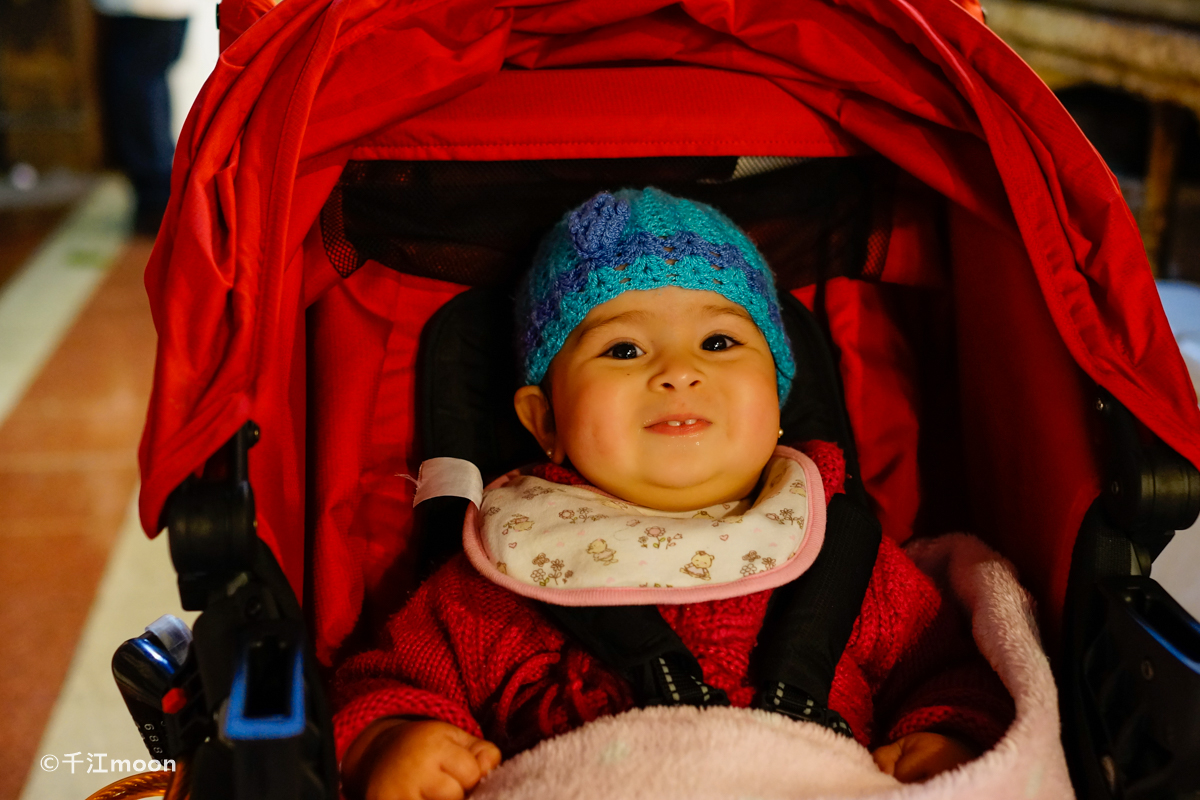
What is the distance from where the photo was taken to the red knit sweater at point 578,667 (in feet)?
2.97

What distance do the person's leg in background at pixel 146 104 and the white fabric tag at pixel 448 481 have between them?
3.12 m

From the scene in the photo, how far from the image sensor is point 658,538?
965 mm

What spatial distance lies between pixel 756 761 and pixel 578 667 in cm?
22

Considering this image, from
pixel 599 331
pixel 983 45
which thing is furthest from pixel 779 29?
pixel 599 331

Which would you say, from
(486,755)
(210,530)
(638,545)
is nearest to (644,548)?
(638,545)

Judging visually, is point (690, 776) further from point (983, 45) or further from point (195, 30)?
point (195, 30)

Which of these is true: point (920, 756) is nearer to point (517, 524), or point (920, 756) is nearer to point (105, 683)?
point (517, 524)

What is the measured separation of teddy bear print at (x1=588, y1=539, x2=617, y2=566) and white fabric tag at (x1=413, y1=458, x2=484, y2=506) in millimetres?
169

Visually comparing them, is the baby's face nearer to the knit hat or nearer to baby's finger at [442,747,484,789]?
the knit hat

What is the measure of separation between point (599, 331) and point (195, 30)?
148 inches

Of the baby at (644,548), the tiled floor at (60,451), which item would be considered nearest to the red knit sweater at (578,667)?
the baby at (644,548)

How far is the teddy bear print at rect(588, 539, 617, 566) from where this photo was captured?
953mm

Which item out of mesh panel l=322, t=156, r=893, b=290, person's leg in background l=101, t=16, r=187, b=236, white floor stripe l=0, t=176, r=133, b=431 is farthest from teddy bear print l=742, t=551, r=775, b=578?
person's leg in background l=101, t=16, r=187, b=236

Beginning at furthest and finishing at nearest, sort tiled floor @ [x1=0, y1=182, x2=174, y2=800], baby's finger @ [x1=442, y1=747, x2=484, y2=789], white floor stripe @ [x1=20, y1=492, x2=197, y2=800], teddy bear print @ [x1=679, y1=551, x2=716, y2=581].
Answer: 1. tiled floor @ [x1=0, y1=182, x2=174, y2=800]
2. white floor stripe @ [x1=20, y1=492, x2=197, y2=800]
3. teddy bear print @ [x1=679, y1=551, x2=716, y2=581]
4. baby's finger @ [x1=442, y1=747, x2=484, y2=789]
